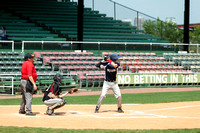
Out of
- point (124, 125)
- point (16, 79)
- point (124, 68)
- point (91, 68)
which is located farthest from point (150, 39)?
point (124, 125)

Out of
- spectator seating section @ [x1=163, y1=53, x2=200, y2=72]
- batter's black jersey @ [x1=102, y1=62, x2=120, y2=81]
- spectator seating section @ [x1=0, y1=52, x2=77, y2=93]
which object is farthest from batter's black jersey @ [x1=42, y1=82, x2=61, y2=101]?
spectator seating section @ [x1=163, y1=53, x2=200, y2=72]

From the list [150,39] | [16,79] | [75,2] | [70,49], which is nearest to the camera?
Answer: [16,79]

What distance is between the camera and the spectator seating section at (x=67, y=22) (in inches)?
1347

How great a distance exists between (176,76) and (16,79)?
40.4 ft

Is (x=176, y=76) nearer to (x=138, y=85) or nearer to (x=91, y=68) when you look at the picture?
(x=138, y=85)

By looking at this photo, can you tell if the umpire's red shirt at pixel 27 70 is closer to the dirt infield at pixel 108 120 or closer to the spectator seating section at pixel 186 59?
the dirt infield at pixel 108 120

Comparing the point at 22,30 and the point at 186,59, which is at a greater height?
the point at 22,30

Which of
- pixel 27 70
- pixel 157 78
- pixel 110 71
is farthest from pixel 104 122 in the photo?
pixel 157 78

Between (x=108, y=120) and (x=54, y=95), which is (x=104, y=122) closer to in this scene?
(x=108, y=120)

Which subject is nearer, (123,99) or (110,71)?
(110,71)

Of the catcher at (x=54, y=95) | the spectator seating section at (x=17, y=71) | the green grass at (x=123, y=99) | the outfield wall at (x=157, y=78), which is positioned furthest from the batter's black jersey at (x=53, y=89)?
the outfield wall at (x=157, y=78)

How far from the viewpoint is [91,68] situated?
26703 millimetres

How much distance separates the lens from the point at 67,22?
3591 cm

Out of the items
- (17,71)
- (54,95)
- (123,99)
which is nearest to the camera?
(54,95)
